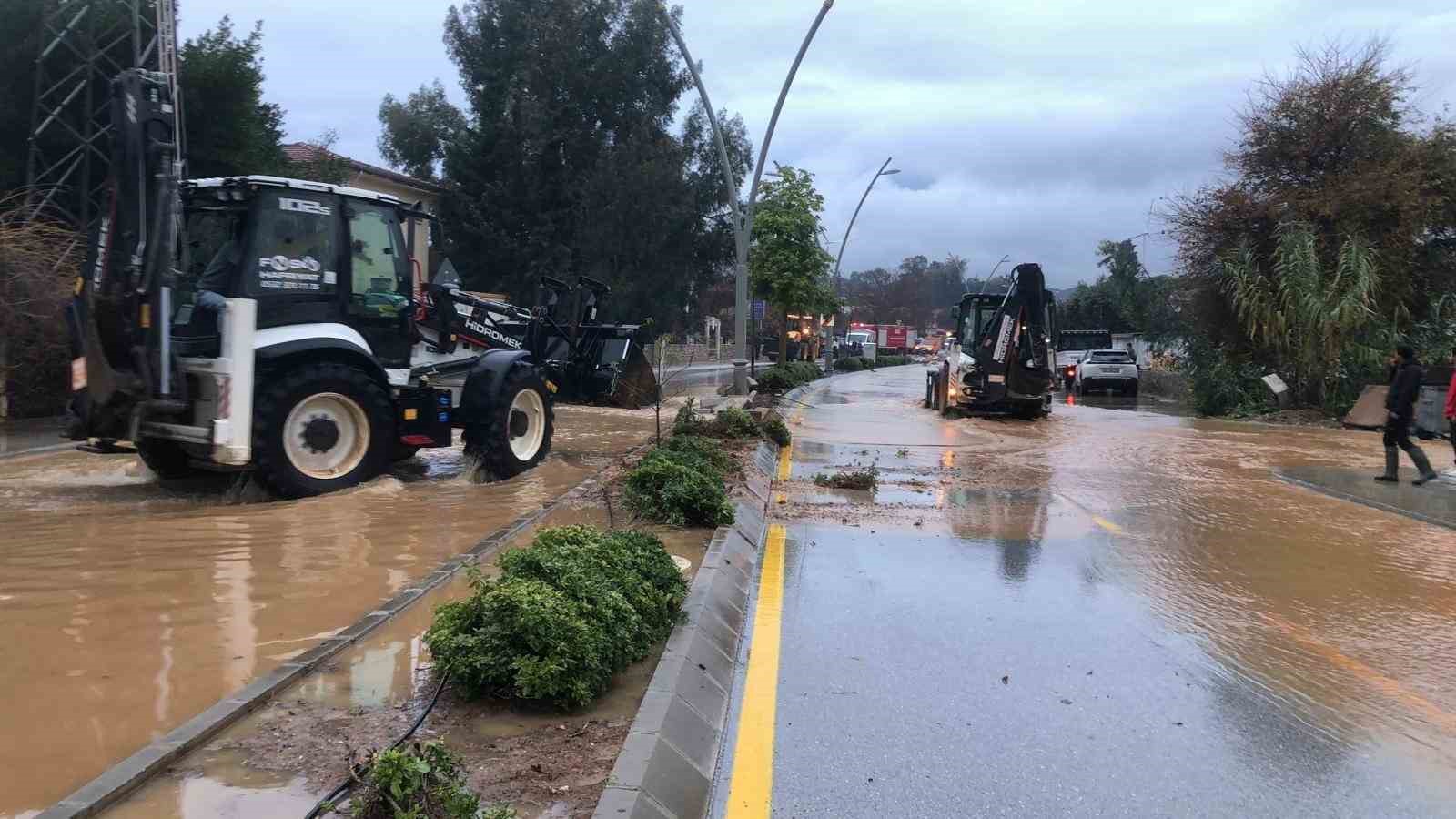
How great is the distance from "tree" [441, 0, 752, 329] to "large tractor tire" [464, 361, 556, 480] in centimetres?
2624

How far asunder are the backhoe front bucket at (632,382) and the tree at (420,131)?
26.1 m

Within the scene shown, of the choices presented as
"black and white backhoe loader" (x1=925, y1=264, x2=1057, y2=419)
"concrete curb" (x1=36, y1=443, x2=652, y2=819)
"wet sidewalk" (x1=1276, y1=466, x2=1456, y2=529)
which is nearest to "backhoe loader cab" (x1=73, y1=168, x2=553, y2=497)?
"concrete curb" (x1=36, y1=443, x2=652, y2=819)

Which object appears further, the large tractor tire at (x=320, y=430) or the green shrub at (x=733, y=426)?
the green shrub at (x=733, y=426)

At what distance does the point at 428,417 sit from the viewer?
36.0 ft

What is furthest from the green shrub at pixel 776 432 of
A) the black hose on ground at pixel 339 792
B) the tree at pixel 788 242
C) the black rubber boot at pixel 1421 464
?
the tree at pixel 788 242

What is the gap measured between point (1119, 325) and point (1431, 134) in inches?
1404

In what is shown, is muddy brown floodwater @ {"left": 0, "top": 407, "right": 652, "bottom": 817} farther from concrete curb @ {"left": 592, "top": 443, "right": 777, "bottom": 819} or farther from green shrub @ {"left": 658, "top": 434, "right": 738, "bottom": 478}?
concrete curb @ {"left": 592, "top": 443, "right": 777, "bottom": 819}

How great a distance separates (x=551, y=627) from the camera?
4598mm

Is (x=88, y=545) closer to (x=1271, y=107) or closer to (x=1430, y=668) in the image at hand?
(x=1430, y=668)

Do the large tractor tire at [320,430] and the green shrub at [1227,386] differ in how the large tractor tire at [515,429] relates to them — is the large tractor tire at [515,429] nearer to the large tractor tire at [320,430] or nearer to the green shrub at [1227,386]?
the large tractor tire at [320,430]

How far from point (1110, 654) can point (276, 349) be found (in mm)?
7469

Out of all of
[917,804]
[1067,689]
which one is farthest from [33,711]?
[1067,689]

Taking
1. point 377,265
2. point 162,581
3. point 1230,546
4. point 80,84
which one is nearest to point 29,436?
point 377,265

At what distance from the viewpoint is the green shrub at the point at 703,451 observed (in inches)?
418
